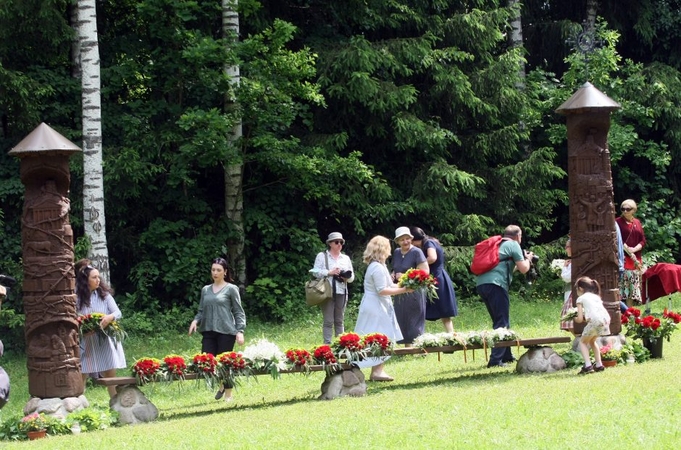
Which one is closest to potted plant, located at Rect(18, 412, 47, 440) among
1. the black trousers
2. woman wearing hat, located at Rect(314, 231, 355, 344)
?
the black trousers

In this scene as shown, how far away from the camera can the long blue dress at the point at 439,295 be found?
15031 mm

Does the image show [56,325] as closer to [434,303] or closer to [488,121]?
[434,303]

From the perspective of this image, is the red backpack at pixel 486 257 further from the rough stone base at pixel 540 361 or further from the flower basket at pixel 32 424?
the flower basket at pixel 32 424

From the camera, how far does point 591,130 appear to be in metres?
13.9

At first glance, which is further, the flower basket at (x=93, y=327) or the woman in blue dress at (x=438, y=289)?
the woman in blue dress at (x=438, y=289)

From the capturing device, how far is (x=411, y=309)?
14320mm

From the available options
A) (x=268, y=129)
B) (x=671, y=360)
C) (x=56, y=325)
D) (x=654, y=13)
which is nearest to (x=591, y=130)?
(x=671, y=360)

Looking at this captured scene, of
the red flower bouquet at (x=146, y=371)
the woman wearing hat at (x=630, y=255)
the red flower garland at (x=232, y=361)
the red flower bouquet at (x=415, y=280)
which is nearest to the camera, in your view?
the red flower bouquet at (x=146, y=371)

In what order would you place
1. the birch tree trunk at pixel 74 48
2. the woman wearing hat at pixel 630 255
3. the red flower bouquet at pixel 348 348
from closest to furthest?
the red flower bouquet at pixel 348 348 < the woman wearing hat at pixel 630 255 < the birch tree trunk at pixel 74 48

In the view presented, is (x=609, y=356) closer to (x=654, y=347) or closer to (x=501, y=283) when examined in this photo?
(x=654, y=347)

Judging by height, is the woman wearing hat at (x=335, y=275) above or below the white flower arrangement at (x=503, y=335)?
above

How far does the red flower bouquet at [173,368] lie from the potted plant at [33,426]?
1290mm

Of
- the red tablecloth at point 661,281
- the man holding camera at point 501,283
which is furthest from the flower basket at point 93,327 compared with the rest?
the red tablecloth at point 661,281

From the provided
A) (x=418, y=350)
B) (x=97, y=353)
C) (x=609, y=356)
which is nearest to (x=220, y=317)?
(x=97, y=353)
